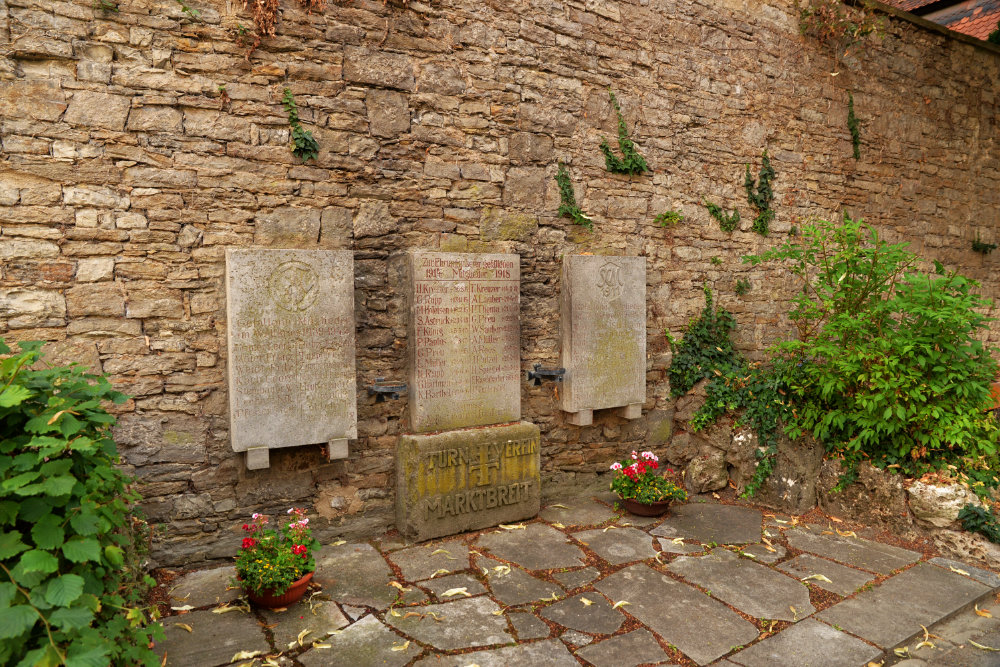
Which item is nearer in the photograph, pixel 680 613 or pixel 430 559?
pixel 680 613

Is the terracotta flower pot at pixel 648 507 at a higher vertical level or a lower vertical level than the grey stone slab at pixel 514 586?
higher

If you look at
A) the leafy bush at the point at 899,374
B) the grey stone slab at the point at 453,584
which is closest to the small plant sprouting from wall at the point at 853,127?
the leafy bush at the point at 899,374

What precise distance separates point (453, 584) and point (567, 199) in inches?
108

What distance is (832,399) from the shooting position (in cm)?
418

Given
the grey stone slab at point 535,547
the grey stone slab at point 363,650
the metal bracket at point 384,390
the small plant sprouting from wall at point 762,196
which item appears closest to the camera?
the grey stone slab at point 363,650

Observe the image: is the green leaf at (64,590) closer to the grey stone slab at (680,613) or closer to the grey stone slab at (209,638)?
the grey stone slab at (209,638)

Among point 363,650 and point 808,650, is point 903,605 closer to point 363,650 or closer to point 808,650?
point 808,650

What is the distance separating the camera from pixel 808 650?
8.20 ft

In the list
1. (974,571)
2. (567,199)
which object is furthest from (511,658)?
(567,199)

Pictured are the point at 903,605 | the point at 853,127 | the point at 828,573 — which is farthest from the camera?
the point at 853,127

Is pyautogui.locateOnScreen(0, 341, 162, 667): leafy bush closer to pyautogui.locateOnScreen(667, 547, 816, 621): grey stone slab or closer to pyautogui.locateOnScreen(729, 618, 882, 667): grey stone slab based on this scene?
pyautogui.locateOnScreen(729, 618, 882, 667): grey stone slab

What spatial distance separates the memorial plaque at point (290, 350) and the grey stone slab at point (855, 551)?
286 cm

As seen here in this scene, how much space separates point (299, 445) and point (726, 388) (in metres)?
3.28

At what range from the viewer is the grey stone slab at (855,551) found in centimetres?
335
